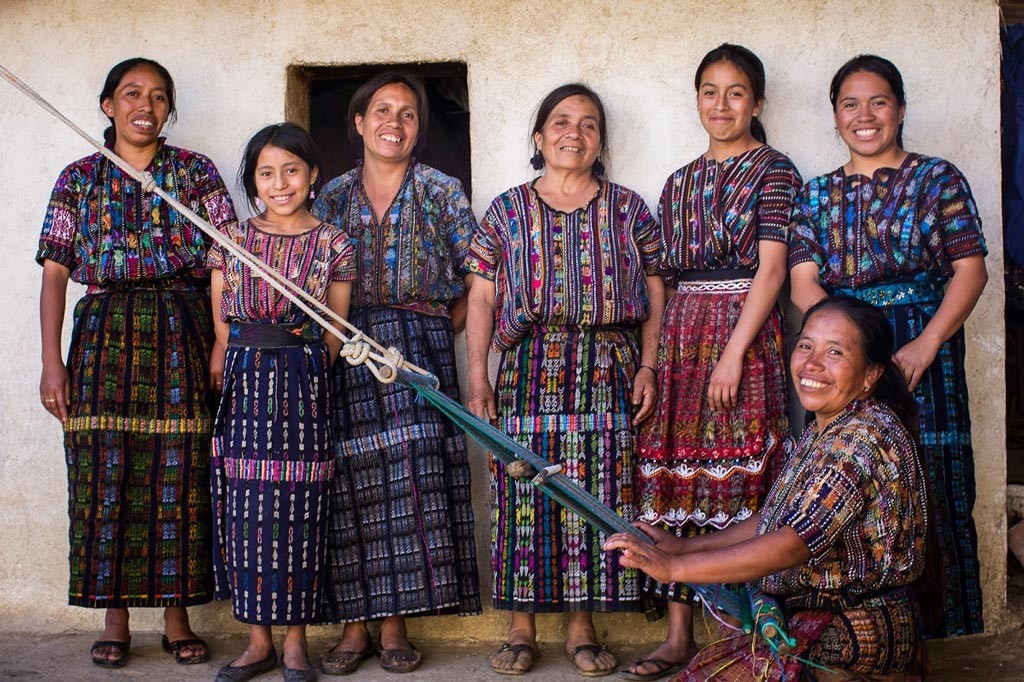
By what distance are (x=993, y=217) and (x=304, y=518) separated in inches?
104

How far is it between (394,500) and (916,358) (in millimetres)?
1790

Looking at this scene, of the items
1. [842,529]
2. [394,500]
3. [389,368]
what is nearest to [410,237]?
[394,500]

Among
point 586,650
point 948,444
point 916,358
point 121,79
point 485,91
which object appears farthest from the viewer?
point 485,91

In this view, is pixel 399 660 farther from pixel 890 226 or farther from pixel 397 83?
pixel 890 226

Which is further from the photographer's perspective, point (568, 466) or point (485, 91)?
point (485, 91)

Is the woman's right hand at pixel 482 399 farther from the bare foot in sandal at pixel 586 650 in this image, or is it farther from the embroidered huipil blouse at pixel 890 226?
the embroidered huipil blouse at pixel 890 226

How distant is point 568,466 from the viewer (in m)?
4.17

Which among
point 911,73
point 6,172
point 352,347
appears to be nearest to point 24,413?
point 6,172

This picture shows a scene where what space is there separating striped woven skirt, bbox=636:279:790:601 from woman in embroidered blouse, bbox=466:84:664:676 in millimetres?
85

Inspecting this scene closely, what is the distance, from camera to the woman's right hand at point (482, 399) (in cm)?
436

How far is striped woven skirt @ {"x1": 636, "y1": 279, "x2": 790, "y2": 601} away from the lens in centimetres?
405

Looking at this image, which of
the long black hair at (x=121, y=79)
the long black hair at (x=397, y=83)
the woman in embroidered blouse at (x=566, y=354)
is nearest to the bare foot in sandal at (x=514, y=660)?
the woman in embroidered blouse at (x=566, y=354)

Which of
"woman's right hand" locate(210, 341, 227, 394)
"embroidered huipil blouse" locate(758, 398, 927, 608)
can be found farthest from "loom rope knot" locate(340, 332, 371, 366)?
"woman's right hand" locate(210, 341, 227, 394)

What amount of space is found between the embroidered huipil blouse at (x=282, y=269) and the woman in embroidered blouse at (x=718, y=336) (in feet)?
3.76
